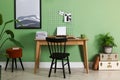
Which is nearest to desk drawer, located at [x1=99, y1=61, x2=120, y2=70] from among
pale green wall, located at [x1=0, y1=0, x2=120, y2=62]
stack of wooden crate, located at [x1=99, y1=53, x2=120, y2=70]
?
stack of wooden crate, located at [x1=99, y1=53, x2=120, y2=70]

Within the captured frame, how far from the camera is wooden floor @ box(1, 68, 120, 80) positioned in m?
4.83

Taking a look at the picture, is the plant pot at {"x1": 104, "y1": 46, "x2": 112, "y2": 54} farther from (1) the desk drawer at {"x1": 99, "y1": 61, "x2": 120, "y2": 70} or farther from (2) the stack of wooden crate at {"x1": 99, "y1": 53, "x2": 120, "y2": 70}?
(1) the desk drawer at {"x1": 99, "y1": 61, "x2": 120, "y2": 70}

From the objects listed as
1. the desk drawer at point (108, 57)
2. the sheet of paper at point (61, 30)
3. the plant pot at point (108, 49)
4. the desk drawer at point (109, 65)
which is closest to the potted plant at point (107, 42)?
the plant pot at point (108, 49)

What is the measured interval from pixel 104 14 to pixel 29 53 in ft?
6.84

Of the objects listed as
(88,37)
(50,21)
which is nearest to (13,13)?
(50,21)

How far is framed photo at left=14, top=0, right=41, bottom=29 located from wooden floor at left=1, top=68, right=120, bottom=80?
44.0 inches

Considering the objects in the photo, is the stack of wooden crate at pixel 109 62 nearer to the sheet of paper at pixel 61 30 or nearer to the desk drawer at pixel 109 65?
the desk drawer at pixel 109 65

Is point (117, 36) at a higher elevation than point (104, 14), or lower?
lower

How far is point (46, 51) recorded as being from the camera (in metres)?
5.86

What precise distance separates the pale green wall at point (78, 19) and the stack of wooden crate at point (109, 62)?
355 millimetres

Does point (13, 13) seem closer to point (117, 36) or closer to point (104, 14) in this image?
point (104, 14)

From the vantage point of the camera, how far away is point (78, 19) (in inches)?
228

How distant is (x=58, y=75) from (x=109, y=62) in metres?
1.30

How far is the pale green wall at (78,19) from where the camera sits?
5.76 metres
